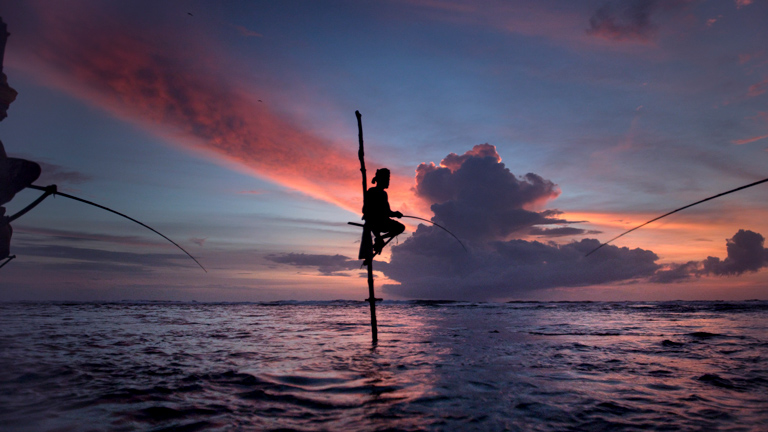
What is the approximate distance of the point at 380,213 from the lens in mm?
11078

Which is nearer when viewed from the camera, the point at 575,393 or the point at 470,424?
the point at 470,424

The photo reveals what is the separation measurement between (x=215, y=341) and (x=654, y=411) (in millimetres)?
11948

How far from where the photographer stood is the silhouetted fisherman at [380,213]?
11117 mm

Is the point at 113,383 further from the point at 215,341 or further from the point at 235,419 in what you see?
the point at 215,341

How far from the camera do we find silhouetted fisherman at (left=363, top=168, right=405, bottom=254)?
1112cm

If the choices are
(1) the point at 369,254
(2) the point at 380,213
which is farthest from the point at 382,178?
(1) the point at 369,254

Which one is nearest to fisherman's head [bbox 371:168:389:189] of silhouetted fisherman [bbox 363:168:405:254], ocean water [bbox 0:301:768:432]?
silhouetted fisherman [bbox 363:168:405:254]

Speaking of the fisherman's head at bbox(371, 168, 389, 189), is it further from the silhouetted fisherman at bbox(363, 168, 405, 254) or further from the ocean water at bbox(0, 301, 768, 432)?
the ocean water at bbox(0, 301, 768, 432)

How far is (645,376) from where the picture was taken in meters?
7.11

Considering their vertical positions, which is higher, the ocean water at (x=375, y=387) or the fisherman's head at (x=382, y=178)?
the fisherman's head at (x=382, y=178)

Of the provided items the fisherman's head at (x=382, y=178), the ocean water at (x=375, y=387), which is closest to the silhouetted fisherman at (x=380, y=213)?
the fisherman's head at (x=382, y=178)

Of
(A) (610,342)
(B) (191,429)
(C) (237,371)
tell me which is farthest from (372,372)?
(A) (610,342)

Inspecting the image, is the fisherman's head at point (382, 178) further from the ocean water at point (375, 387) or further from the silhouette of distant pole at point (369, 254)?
the ocean water at point (375, 387)

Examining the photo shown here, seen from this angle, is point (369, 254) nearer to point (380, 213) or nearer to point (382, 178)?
point (380, 213)
